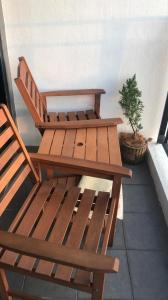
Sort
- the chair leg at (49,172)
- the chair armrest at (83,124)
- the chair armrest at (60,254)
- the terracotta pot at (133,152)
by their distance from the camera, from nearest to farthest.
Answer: the chair armrest at (60,254), the chair leg at (49,172), the chair armrest at (83,124), the terracotta pot at (133,152)

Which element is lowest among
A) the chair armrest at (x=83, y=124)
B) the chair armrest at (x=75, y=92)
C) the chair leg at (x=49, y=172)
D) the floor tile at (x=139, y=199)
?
the floor tile at (x=139, y=199)

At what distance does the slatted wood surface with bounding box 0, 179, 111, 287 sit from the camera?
1.12m

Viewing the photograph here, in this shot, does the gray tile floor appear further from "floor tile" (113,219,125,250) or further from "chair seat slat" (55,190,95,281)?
"chair seat slat" (55,190,95,281)

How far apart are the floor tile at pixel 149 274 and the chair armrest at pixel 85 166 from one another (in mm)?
623

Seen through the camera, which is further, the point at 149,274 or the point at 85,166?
the point at 149,274

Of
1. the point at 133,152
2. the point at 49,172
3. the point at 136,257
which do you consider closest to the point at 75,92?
the point at 133,152

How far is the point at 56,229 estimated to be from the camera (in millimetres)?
1284

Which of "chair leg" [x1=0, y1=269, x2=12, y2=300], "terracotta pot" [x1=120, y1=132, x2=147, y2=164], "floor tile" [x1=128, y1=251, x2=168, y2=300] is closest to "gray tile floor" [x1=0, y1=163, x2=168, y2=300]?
"floor tile" [x1=128, y1=251, x2=168, y2=300]

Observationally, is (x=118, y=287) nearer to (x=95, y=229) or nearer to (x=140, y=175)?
(x=95, y=229)

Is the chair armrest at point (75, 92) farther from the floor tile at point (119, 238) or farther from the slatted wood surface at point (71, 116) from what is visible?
the floor tile at point (119, 238)

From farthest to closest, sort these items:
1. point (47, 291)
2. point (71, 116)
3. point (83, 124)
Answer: point (71, 116) < point (83, 124) < point (47, 291)

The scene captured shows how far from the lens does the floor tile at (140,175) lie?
2.28m

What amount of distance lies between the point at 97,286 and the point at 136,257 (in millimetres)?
670

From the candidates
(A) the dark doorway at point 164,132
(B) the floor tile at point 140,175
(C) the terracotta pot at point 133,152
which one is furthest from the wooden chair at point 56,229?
(A) the dark doorway at point 164,132
